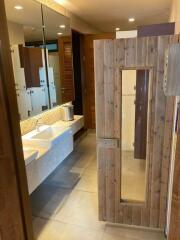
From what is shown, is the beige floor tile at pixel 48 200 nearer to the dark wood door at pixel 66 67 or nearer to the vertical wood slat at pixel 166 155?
the vertical wood slat at pixel 166 155

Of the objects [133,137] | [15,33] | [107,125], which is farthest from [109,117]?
[15,33]

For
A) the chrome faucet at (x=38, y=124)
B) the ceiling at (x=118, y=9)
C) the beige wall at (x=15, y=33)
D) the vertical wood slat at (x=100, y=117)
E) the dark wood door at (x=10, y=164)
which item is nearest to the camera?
the dark wood door at (x=10, y=164)

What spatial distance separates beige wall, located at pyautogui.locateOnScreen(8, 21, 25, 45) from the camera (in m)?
2.29

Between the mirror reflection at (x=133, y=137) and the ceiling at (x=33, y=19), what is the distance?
1.44 meters

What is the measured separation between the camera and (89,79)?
191 inches

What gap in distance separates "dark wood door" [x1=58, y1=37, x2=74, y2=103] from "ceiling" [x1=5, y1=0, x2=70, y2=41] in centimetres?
25

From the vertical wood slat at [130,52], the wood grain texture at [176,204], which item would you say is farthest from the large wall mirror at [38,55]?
the wood grain texture at [176,204]

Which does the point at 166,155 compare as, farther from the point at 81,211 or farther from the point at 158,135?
the point at 81,211

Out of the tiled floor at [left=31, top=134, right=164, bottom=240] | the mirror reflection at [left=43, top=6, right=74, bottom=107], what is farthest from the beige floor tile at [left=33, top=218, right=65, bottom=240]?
the mirror reflection at [left=43, top=6, right=74, bottom=107]

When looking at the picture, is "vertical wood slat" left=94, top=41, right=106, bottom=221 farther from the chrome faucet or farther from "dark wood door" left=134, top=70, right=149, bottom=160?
the chrome faucet

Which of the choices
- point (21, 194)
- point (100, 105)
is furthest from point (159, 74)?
point (21, 194)

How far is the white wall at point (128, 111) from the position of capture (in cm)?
203

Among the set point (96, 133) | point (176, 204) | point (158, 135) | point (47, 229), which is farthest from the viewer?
point (47, 229)

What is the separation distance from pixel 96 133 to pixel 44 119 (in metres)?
1.41
